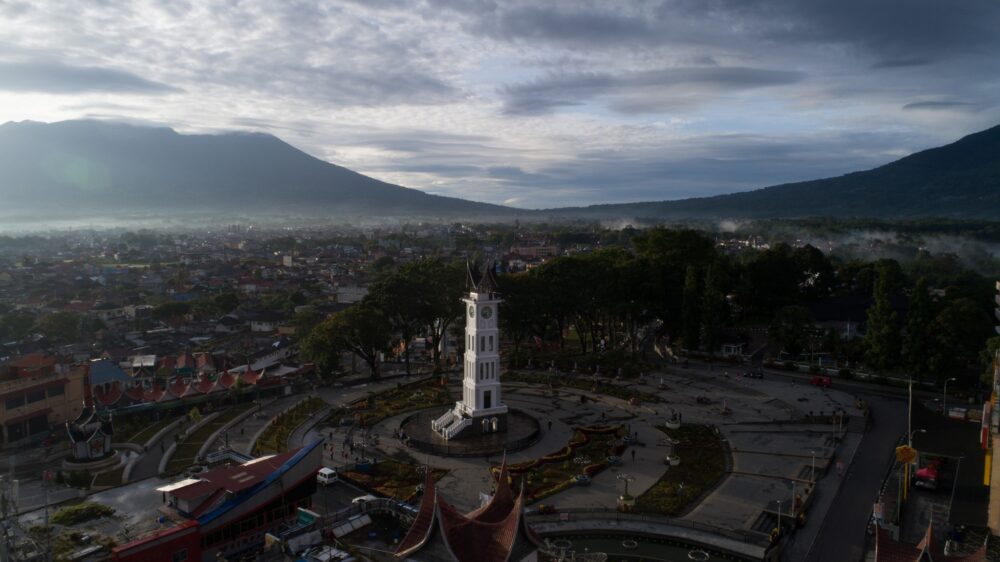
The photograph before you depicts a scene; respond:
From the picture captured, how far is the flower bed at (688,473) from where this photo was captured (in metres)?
21.7

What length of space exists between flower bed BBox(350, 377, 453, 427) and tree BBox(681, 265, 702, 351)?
1691 cm

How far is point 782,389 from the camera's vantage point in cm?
3581

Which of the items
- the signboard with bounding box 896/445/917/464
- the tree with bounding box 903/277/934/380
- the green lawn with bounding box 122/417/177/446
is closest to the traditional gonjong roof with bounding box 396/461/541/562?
the signboard with bounding box 896/445/917/464

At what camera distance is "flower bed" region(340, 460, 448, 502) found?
22.7 m

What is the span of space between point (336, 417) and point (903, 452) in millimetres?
23392

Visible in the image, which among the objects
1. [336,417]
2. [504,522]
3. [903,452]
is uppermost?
[504,522]

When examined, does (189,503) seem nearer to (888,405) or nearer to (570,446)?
(570,446)

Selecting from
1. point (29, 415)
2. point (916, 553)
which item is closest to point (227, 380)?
point (29, 415)

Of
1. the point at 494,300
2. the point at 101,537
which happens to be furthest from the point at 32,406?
the point at 494,300

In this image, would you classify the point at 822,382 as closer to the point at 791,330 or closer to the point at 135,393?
the point at 791,330

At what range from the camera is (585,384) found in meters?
37.1

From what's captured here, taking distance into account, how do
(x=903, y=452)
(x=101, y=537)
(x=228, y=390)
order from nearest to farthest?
(x=101, y=537), (x=903, y=452), (x=228, y=390)

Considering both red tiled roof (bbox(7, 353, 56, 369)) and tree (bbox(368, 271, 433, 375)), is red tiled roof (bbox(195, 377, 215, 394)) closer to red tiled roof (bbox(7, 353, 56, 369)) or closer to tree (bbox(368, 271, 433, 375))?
red tiled roof (bbox(7, 353, 56, 369))

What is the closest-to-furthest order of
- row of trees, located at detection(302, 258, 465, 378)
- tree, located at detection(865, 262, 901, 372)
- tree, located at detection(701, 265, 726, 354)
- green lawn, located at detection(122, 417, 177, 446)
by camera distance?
green lawn, located at detection(122, 417, 177, 446)
tree, located at detection(865, 262, 901, 372)
row of trees, located at detection(302, 258, 465, 378)
tree, located at detection(701, 265, 726, 354)
